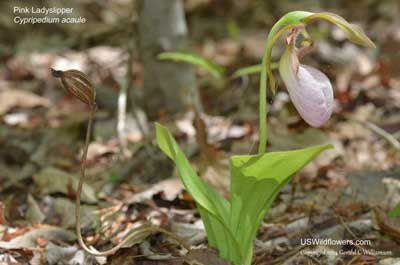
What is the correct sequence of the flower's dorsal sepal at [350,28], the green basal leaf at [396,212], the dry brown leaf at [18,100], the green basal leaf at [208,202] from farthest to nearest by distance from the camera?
the dry brown leaf at [18,100], the green basal leaf at [396,212], the green basal leaf at [208,202], the flower's dorsal sepal at [350,28]

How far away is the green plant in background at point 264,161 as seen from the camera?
1317 mm

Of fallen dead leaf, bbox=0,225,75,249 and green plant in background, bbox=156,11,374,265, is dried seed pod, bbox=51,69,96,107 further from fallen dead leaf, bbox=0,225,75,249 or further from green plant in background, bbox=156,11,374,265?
fallen dead leaf, bbox=0,225,75,249

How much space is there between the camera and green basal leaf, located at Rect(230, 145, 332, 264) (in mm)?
1341

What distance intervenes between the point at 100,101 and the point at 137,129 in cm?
41

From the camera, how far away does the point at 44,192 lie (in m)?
A: 2.25

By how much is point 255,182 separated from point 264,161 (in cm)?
8

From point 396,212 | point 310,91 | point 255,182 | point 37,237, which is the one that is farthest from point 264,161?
point 37,237

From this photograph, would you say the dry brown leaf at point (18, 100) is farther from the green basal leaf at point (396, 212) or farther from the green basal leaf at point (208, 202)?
the green basal leaf at point (396, 212)

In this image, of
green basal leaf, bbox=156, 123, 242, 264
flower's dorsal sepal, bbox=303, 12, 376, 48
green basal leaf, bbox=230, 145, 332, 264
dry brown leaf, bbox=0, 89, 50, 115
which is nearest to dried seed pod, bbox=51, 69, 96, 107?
green basal leaf, bbox=156, 123, 242, 264

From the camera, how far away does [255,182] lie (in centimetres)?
141

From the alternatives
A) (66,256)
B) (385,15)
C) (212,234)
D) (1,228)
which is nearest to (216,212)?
(212,234)

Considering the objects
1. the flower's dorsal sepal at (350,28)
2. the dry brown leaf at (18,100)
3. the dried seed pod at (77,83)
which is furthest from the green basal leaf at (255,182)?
the dry brown leaf at (18,100)

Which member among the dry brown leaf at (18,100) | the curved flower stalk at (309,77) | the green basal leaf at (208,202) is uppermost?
the curved flower stalk at (309,77)

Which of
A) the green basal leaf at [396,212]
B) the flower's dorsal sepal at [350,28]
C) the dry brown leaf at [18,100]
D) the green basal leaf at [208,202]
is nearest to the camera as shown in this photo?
the flower's dorsal sepal at [350,28]
